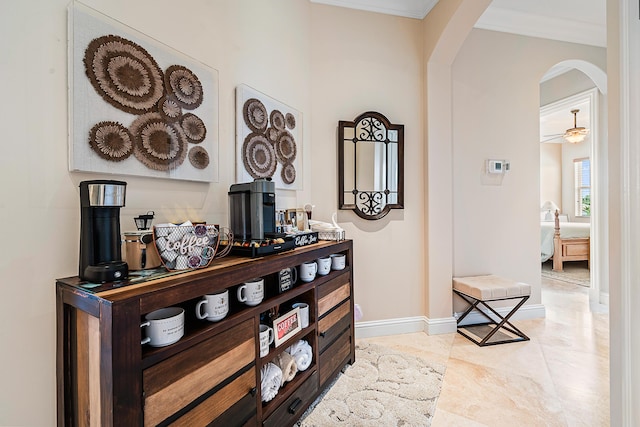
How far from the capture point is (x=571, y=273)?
4977mm

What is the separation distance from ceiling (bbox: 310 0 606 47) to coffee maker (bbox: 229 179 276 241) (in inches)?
75.8

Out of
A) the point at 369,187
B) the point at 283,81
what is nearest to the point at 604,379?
the point at 369,187

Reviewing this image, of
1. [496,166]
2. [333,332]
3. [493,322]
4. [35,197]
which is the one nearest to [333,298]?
[333,332]

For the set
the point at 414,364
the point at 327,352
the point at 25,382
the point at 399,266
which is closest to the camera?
the point at 25,382

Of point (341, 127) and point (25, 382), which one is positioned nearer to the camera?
point (25, 382)

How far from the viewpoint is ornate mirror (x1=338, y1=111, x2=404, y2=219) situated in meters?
2.59

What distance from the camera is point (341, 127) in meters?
2.56

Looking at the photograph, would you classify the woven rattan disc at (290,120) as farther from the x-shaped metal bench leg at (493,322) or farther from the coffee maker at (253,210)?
the x-shaped metal bench leg at (493,322)

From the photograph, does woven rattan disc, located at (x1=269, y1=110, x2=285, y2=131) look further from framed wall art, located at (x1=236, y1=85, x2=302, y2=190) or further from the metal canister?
the metal canister

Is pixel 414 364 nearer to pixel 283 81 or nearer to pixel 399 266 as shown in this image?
pixel 399 266

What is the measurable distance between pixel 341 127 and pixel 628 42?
1.73 metres

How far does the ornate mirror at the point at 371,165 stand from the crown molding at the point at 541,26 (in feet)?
4.78

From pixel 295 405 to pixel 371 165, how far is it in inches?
73.4

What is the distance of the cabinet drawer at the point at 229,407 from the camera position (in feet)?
3.40
